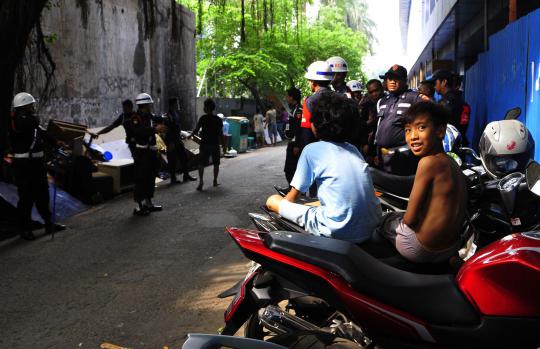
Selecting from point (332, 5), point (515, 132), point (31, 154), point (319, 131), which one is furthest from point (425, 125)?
point (332, 5)

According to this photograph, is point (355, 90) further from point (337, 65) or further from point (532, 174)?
point (532, 174)

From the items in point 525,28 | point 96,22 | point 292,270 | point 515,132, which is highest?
point 96,22

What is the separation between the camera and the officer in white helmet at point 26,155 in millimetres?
7844

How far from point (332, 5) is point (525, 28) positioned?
4519 cm

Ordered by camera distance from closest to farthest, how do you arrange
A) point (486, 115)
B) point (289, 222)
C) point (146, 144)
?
point (289, 222)
point (146, 144)
point (486, 115)

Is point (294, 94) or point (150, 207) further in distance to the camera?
point (150, 207)

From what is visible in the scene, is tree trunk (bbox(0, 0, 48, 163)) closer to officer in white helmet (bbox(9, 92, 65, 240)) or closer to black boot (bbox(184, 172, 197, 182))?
officer in white helmet (bbox(9, 92, 65, 240))

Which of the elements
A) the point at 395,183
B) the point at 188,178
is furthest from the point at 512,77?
the point at 188,178

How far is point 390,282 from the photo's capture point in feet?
8.45

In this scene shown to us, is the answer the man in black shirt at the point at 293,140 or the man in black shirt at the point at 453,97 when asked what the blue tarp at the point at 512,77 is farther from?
the man in black shirt at the point at 293,140

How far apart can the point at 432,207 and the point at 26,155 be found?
6200mm

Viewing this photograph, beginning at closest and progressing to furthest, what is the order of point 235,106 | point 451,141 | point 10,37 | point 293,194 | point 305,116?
point 293,194 < point 305,116 < point 451,141 < point 10,37 < point 235,106

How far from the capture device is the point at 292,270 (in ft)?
9.12

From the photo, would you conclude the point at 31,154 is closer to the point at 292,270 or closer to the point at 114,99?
the point at 292,270
